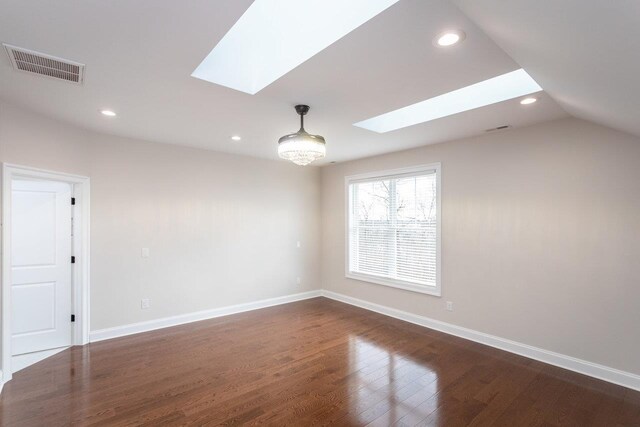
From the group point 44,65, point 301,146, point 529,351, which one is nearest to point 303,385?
point 301,146

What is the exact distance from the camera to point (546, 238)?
342 cm

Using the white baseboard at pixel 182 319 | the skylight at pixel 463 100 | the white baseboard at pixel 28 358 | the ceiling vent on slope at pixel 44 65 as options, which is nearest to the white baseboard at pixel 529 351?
the white baseboard at pixel 182 319

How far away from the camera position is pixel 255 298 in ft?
17.7

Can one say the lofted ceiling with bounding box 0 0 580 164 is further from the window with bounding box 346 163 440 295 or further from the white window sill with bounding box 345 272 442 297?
the white window sill with bounding box 345 272 442 297

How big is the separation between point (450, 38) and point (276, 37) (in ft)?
4.10

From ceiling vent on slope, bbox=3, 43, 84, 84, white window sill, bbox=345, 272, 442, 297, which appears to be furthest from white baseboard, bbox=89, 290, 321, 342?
ceiling vent on slope, bbox=3, 43, 84, 84

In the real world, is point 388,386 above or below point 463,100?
below

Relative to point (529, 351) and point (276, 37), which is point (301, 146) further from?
point (529, 351)

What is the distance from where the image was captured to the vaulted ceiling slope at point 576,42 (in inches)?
45.9

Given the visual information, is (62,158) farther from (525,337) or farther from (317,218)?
(525,337)

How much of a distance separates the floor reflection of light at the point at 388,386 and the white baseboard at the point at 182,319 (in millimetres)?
2223

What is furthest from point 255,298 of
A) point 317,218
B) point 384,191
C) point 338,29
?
point 338,29

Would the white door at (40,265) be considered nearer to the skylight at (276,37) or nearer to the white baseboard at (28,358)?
the white baseboard at (28,358)

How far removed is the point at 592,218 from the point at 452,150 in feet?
5.67
